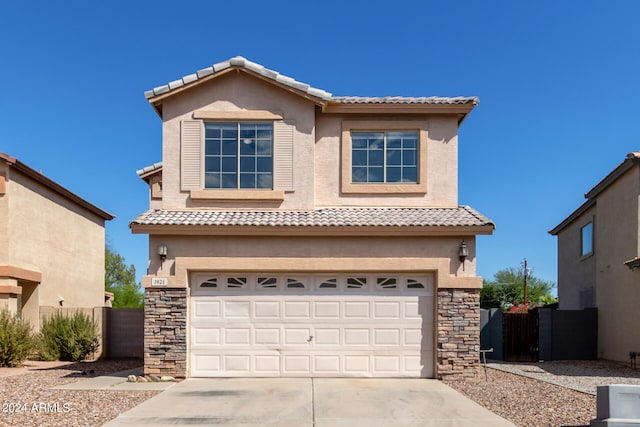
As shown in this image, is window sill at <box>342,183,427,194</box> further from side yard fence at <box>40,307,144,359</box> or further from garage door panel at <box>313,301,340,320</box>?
side yard fence at <box>40,307,144,359</box>

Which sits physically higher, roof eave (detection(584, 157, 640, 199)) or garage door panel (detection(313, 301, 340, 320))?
roof eave (detection(584, 157, 640, 199))

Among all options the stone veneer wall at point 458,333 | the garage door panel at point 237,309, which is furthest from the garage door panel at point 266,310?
the stone veneer wall at point 458,333

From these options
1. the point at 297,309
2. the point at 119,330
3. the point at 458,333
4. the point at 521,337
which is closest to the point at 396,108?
the point at 297,309

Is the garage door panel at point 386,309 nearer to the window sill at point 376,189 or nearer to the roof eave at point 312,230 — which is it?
the roof eave at point 312,230

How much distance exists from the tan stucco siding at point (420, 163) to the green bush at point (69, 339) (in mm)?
8082

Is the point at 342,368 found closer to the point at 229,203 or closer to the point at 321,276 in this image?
the point at 321,276

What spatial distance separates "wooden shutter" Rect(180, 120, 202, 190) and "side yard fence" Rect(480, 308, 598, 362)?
10885mm

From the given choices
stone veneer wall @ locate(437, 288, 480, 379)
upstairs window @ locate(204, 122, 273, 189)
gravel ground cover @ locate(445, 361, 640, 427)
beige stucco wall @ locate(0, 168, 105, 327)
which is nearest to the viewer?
gravel ground cover @ locate(445, 361, 640, 427)

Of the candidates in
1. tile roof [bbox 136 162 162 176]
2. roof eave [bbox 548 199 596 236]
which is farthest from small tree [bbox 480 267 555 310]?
tile roof [bbox 136 162 162 176]

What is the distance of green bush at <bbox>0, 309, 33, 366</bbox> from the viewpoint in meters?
14.4

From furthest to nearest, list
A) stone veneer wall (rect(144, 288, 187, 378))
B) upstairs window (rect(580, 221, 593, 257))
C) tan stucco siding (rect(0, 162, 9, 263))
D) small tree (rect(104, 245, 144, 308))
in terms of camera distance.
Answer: small tree (rect(104, 245, 144, 308)) < upstairs window (rect(580, 221, 593, 257)) < tan stucco siding (rect(0, 162, 9, 263)) < stone veneer wall (rect(144, 288, 187, 378))

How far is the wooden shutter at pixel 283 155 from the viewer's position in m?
12.9

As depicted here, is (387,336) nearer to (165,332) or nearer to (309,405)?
(309,405)

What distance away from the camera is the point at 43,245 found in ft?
60.3
